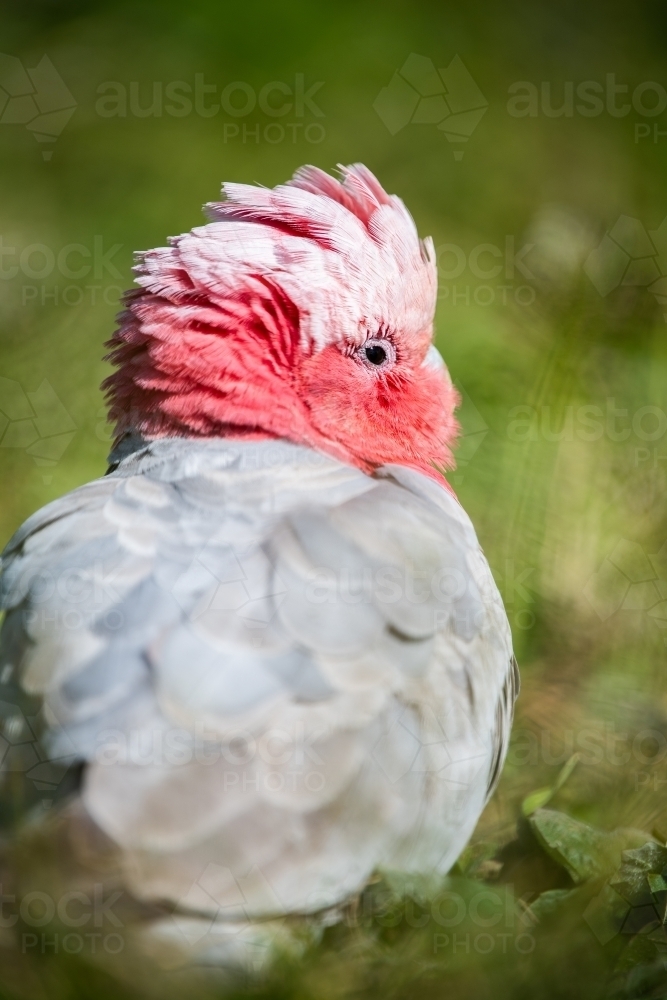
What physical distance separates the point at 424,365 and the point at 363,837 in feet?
4.04

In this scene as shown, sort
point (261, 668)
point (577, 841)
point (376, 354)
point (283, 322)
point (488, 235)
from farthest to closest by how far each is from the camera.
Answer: point (488, 235)
point (376, 354)
point (283, 322)
point (577, 841)
point (261, 668)

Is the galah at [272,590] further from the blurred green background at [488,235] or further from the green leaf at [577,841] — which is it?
the blurred green background at [488,235]

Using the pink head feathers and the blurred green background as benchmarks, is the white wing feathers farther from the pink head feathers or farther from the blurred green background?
the blurred green background

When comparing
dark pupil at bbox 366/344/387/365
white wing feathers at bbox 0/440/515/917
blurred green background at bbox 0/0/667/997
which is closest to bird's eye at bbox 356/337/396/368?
dark pupil at bbox 366/344/387/365

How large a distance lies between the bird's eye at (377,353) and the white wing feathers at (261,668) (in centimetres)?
33

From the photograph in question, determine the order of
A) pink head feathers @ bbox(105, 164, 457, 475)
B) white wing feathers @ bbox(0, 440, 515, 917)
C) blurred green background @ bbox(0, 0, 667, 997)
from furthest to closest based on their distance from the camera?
1. blurred green background @ bbox(0, 0, 667, 997)
2. pink head feathers @ bbox(105, 164, 457, 475)
3. white wing feathers @ bbox(0, 440, 515, 917)

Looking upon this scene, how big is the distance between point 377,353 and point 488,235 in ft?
9.04

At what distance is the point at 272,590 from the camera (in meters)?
1.78

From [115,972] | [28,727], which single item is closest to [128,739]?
[28,727]

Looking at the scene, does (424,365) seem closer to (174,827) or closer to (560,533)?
(560,533)

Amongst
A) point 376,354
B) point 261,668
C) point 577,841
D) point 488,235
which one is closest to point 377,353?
point 376,354

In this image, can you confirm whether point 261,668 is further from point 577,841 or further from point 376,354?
point 376,354

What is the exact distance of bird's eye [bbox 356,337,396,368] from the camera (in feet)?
7.63

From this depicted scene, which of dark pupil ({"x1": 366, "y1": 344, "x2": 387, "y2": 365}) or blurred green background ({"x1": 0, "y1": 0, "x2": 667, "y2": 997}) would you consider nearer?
dark pupil ({"x1": 366, "y1": 344, "x2": 387, "y2": 365})
